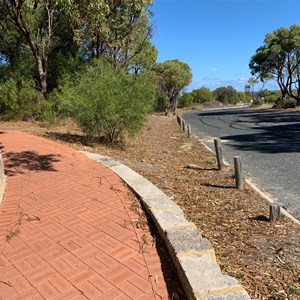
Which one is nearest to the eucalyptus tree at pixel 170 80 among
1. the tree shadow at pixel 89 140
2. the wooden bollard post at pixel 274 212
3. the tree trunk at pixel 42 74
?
the tree trunk at pixel 42 74

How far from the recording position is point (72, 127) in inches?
575

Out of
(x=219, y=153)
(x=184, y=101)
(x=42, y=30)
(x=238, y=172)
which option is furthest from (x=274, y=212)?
(x=184, y=101)

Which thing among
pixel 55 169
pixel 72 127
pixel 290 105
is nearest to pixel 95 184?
pixel 55 169

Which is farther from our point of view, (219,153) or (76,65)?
(76,65)

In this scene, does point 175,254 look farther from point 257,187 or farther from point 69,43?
point 69,43

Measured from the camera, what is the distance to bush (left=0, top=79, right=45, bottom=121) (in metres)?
14.6

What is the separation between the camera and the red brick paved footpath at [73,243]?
9.55 ft

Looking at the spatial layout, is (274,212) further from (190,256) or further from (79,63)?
(79,63)

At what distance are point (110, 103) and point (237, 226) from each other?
240 inches

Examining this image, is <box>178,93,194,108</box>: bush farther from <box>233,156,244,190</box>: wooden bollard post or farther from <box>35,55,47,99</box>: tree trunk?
<box>233,156,244,190</box>: wooden bollard post

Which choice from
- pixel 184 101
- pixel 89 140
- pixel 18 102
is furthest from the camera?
pixel 184 101

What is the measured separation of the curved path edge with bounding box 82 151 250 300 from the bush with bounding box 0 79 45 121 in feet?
38.5

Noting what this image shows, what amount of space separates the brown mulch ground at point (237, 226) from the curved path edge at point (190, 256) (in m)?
0.34

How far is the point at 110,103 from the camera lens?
9547 mm
